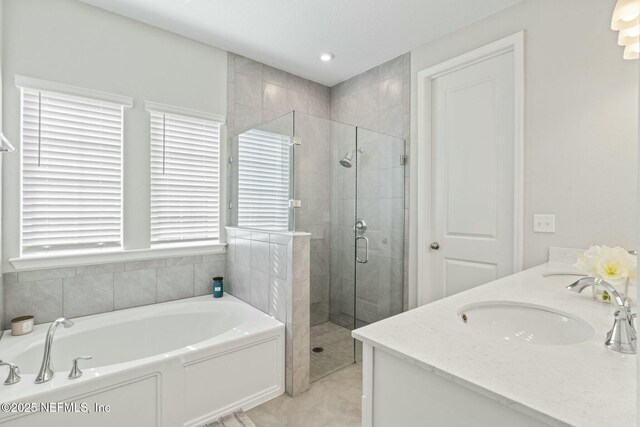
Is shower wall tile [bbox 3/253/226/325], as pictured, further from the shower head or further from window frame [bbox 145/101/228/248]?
the shower head

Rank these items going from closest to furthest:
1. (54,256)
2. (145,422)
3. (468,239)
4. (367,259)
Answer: (145,422), (54,256), (468,239), (367,259)

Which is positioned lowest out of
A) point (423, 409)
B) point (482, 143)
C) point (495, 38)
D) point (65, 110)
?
point (423, 409)

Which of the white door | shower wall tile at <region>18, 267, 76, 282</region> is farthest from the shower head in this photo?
shower wall tile at <region>18, 267, 76, 282</region>

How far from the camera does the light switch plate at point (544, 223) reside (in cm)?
192

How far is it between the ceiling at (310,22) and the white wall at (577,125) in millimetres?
406

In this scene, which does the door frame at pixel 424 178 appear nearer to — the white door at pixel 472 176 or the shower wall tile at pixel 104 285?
the white door at pixel 472 176

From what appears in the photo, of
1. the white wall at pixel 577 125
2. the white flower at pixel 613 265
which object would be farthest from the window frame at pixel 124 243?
the white flower at pixel 613 265

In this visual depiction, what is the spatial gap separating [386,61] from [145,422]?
3.25 m

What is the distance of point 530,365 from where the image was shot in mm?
687

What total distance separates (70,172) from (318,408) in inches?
90.6

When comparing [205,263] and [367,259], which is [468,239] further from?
[205,263]

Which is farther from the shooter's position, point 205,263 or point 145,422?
point 205,263

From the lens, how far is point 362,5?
83.6 inches

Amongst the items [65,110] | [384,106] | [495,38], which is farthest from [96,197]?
[495,38]
